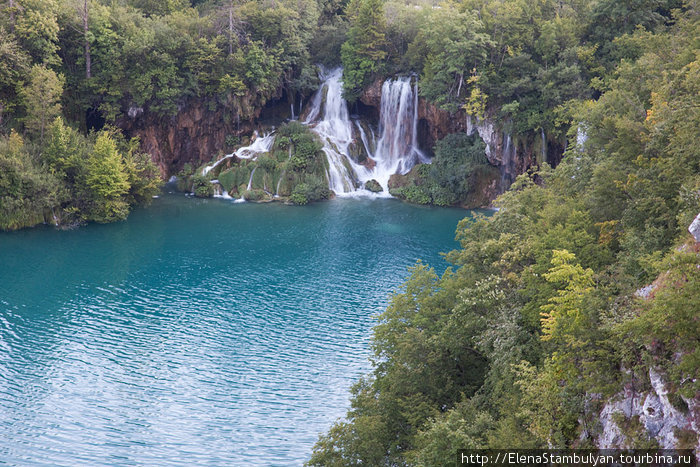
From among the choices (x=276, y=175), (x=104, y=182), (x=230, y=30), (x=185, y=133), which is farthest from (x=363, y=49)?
(x=104, y=182)

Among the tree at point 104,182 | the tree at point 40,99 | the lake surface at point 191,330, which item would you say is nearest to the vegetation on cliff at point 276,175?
the lake surface at point 191,330

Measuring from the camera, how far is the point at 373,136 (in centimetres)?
5875

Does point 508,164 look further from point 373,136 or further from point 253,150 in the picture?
point 253,150

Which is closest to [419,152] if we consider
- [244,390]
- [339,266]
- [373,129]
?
[373,129]

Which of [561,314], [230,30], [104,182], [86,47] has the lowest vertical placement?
[104,182]

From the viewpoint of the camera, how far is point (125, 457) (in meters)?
21.0

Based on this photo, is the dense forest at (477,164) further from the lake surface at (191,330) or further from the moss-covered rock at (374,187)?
the moss-covered rock at (374,187)

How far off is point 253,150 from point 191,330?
29.7 metres

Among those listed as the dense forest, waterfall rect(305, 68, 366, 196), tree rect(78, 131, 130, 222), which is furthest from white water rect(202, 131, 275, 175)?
tree rect(78, 131, 130, 222)

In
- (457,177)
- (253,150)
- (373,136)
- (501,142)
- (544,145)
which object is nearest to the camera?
(544,145)

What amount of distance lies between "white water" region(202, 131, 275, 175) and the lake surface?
9.32m

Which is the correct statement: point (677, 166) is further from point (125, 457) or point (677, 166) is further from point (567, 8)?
point (567, 8)

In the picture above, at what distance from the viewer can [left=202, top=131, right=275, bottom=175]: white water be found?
184ft

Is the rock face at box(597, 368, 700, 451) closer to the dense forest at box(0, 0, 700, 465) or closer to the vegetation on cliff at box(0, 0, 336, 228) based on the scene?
the dense forest at box(0, 0, 700, 465)
